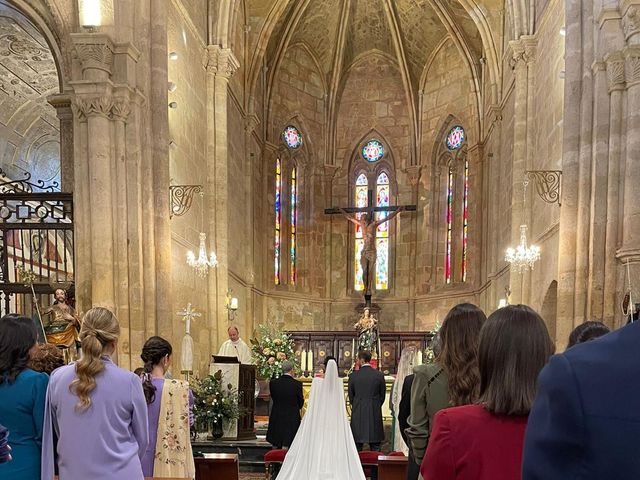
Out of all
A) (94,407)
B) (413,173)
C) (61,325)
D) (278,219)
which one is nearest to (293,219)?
(278,219)

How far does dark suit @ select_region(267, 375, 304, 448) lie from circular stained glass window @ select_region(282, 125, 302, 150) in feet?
55.1

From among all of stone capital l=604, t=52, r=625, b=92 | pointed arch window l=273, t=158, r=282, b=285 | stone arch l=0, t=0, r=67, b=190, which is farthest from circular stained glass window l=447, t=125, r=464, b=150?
stone capital l=604, t=52, r=625, b=92

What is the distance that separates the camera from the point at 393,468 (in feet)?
24.5

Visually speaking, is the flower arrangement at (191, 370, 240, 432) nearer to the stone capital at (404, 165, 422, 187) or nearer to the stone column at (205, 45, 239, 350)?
the stone column at (205, 45, 239, 350)

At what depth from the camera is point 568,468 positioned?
1.03 meters

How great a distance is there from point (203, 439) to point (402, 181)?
16574 mm

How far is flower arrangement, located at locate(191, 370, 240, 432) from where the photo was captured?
11297 mm

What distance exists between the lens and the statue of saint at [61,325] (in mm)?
9844

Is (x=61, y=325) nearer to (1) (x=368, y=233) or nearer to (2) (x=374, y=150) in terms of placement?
(1) (x=368, y=233)

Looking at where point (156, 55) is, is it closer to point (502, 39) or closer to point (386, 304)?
point (502, 39)

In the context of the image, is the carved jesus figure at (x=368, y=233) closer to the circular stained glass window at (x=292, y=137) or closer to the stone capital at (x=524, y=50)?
the circular stained glass window at (x=292, y=137)

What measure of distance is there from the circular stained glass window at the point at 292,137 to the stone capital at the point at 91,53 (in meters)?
14.4

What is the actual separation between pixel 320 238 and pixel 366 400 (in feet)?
55.2

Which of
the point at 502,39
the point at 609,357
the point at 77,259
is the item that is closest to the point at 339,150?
the point at 502,39
